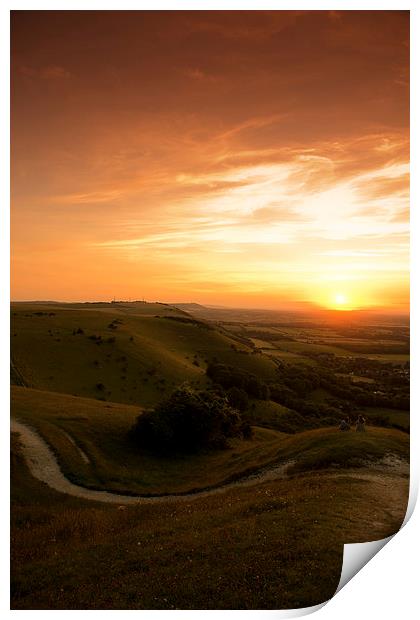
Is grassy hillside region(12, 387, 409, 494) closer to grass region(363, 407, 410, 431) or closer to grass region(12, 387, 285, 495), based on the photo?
grass region(12, 387, 285, 495)

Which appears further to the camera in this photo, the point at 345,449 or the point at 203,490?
the point at 203,490

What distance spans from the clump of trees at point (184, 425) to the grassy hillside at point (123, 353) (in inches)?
556

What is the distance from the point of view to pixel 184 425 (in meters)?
35.6

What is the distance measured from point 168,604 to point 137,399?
140 feet

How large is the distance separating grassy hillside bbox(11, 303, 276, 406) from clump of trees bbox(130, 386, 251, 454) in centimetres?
1411

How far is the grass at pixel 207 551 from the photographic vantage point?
11.9 meters

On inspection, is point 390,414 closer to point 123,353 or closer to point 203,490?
point 203,490

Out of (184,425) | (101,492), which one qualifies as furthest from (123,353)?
(101,492)

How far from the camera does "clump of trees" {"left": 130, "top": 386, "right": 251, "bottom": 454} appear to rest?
34.2 metres

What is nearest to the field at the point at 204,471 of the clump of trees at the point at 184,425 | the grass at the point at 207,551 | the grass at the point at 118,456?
the grass at the point at 207,551

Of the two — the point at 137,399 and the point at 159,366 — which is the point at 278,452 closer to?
the point at 137,399

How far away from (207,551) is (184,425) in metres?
22.4
